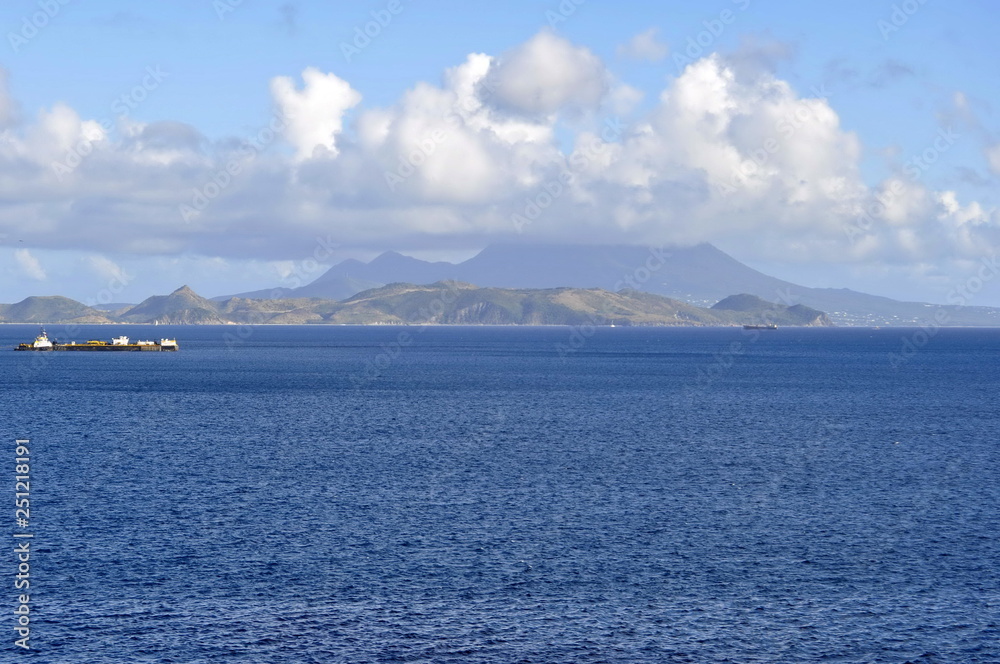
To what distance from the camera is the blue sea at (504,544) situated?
50.2 metres

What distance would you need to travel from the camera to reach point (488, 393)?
17912 cm

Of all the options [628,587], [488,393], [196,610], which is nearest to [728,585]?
[628,587]

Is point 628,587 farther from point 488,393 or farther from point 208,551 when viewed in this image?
point 488,393

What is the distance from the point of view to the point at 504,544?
219 ft

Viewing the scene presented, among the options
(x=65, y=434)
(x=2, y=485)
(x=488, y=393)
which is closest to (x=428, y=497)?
(x=2, y=485)

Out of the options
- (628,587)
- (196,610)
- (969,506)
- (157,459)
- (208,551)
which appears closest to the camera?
(196,610)

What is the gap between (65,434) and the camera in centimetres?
11675

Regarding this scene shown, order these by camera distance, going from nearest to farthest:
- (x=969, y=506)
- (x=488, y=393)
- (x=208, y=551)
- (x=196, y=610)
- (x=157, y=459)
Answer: (x=196, y=610) < (x=208, y=551) < (x=969, y=506) < (x=157, y=459) < (x=488, y=393)

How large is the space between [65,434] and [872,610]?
303 ft

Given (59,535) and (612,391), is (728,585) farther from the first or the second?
(612,391)

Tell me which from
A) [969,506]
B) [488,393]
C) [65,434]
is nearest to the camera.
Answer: [969,506]

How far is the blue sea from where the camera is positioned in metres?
50.2

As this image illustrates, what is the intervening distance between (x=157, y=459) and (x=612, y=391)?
101m

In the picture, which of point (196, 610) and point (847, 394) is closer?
point (196, 610)
